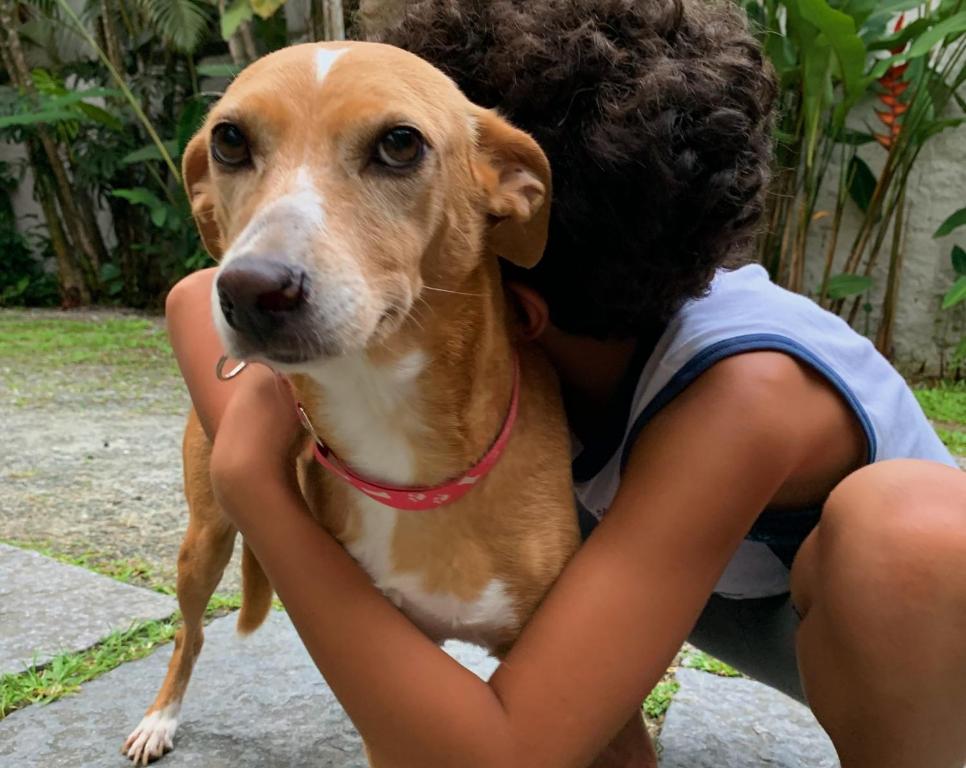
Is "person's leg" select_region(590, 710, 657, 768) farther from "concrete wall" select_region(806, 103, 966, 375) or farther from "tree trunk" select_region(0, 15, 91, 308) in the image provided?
"tree trunk" select_region(0, 15, 91, 308)

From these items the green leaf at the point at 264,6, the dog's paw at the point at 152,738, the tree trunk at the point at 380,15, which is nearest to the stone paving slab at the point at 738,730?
the dog's paw at the point at 152,738

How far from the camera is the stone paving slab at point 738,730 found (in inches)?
70.2

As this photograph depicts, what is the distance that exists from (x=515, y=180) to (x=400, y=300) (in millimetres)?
272

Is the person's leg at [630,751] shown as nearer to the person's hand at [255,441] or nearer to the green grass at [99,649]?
the person's hand at [255,441]

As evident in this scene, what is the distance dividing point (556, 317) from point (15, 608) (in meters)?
1.51

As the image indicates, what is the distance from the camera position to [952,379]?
5.34m

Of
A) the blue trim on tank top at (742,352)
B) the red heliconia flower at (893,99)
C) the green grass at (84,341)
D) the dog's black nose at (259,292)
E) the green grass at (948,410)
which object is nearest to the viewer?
the dog's black nose at (259,292)

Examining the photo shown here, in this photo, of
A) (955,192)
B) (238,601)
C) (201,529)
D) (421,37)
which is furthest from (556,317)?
(955,192)

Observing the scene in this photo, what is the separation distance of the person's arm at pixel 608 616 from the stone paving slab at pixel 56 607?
3.30ft

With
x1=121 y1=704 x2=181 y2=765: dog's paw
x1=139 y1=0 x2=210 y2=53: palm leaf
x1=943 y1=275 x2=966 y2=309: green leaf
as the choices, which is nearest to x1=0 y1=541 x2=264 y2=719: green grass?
x1=121 y1=704 x2=181 y2=765: dog's paw

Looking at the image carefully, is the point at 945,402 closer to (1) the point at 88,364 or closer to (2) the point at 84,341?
(1) the point at 88,364

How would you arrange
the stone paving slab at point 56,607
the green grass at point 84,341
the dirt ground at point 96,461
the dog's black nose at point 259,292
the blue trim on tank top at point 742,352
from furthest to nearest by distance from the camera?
the green grass at point 84,341
the dirt ground at point 96,461
the stone paving slab at point 56,607
the blue trim on tank top at point 742,352
the dog's black nose at point 259,292

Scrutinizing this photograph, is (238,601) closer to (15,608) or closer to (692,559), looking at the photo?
(15,608)

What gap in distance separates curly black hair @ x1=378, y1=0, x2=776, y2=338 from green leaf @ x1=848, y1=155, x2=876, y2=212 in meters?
3.92
